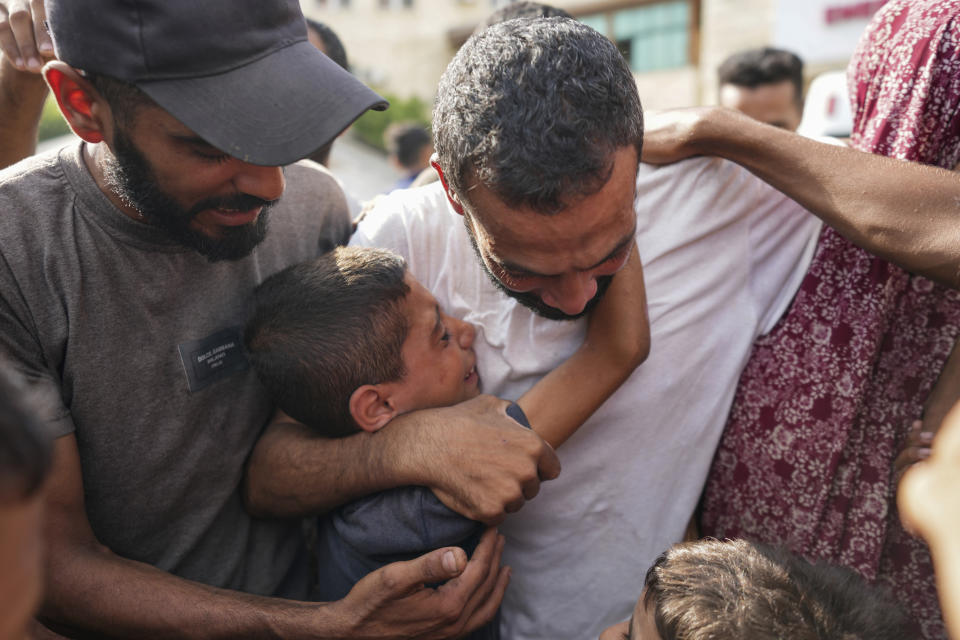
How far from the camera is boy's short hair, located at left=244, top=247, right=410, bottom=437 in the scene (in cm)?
190

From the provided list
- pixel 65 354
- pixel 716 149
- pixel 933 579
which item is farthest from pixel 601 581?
pixel 65 354

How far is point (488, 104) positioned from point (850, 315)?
46.4 inches

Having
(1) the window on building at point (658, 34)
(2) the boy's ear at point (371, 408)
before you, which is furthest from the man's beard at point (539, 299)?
(1) the window on building at point (658, 34)

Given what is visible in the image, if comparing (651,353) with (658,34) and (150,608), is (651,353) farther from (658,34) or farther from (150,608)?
(658,34)

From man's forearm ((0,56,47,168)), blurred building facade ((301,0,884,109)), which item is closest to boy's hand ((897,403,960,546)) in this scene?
man's forearm ((0,56,47,168))

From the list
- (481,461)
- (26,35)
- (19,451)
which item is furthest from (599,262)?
(26,35)

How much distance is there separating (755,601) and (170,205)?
1644mm

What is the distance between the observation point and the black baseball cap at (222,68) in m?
1.69

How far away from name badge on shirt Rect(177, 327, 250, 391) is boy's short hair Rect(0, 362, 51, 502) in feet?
3.79

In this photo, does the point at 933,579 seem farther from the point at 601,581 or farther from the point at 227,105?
the point at 227,105

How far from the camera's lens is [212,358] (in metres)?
2.00

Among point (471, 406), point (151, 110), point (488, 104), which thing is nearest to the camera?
point (488, 104)

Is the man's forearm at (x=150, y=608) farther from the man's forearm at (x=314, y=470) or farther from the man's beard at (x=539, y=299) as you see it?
the man's beard at (x=539, y=299)

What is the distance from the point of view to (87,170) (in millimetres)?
1867
